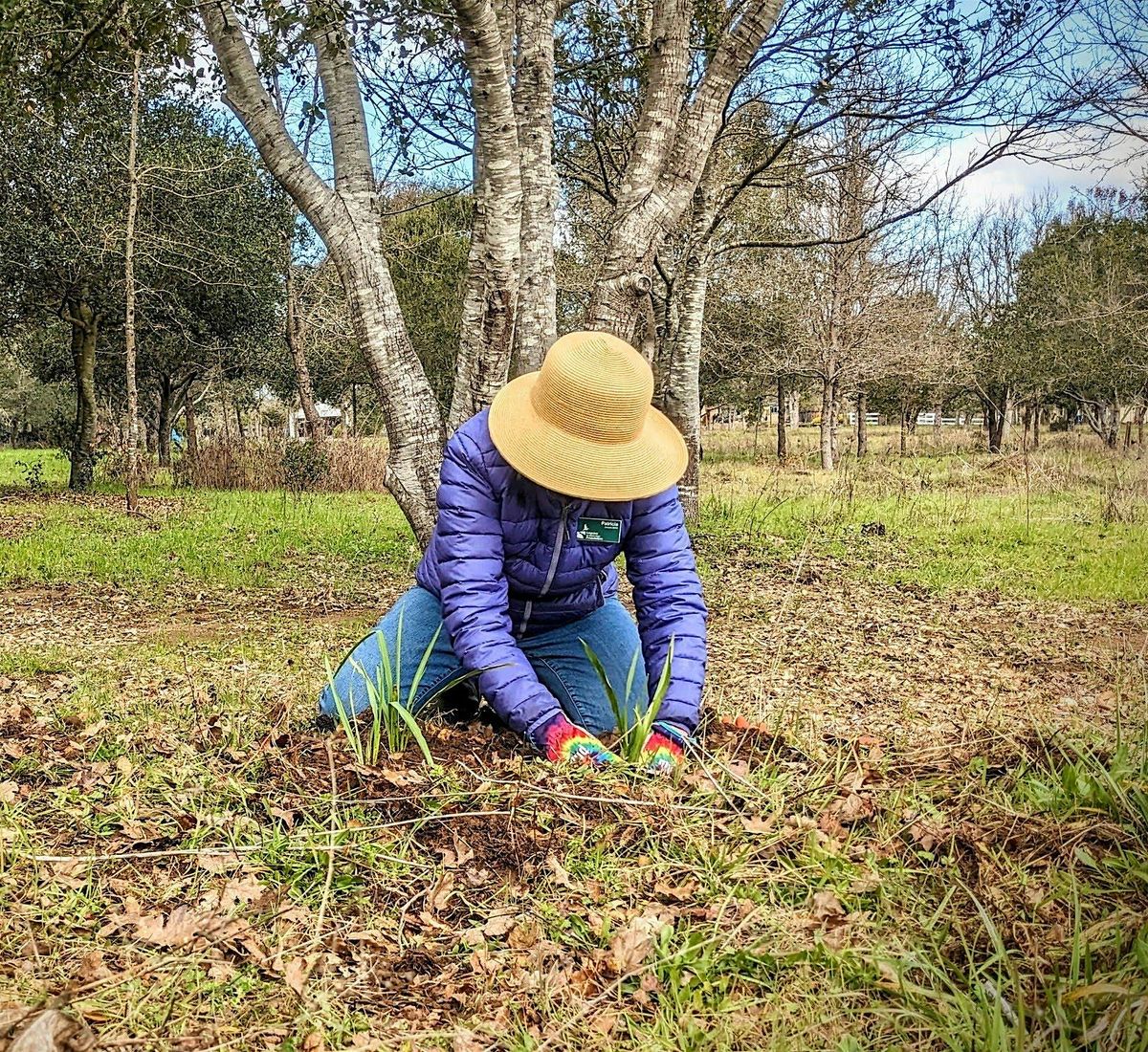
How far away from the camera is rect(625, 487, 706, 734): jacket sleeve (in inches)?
127

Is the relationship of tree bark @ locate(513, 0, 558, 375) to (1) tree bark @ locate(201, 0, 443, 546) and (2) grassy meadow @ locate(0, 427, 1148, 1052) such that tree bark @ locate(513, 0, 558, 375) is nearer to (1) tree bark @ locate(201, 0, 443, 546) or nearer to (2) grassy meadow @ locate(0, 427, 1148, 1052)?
(1) tree bark @ locate(201, 0, 443, 546)

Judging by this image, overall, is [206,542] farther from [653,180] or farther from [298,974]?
[298,974]

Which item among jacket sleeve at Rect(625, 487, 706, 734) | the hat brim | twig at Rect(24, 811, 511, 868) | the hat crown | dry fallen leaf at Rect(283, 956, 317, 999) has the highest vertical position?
the hat crown

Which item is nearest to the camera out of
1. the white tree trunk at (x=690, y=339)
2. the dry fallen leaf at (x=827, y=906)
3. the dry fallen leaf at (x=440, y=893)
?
the dry fallen leaf at (x=827, y=906)

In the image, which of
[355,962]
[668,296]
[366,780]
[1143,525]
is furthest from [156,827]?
[1143,525]

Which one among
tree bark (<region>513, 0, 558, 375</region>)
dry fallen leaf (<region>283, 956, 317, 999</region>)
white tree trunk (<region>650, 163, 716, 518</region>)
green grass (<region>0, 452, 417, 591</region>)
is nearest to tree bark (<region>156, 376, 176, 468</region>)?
green grass (<region>0, 452, 417, 591</region>)

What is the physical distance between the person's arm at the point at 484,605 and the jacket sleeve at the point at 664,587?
42cm

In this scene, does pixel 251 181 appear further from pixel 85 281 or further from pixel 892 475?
pixel 892 475

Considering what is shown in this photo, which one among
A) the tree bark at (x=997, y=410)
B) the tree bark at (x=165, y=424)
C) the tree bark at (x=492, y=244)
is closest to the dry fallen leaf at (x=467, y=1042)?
the tree bark at (x=492, y=244)

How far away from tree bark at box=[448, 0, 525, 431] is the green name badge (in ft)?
6.58

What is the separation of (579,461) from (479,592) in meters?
0.55

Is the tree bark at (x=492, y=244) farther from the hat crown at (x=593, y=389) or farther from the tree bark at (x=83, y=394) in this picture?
the tree bark at (x=83, y=394)

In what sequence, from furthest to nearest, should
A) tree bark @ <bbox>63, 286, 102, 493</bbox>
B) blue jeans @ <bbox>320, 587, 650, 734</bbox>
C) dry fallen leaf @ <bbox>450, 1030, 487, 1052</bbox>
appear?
tree bark @ <bbox>63, 286, 102, 493</bbox>
blue jeans @ <bbox>320, 587, 650, 734</bbox>
dry fallen leaf @ <bbox>450, 1030, 487, 1052</bbox>

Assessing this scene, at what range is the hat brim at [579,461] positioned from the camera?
9.79 ft
